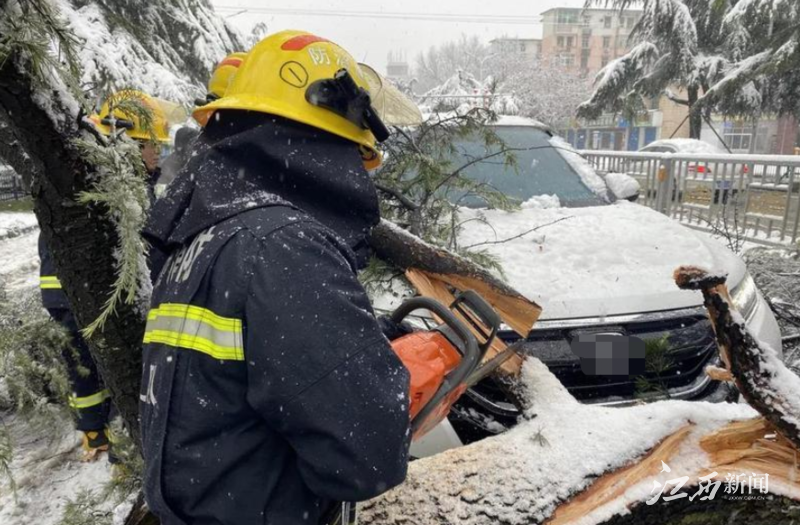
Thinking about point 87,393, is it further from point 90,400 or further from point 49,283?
point 49,283

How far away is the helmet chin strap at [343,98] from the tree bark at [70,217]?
628 millimetres

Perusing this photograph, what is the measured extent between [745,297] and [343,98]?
2671mm

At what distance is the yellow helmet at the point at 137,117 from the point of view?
1.63 metres

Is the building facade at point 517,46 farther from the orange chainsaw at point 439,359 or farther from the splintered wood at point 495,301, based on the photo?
the orange chainsaw at point 439,359

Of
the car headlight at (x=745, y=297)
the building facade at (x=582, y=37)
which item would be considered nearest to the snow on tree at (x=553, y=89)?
the building facade at (x=582, y=37)

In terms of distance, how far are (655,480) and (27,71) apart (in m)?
1.94

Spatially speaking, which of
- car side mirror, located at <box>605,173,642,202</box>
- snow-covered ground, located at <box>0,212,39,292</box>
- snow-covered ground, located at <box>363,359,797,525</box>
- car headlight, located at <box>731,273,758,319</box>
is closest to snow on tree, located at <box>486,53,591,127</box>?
snow-covered ground, located at <box>0,212,39,292</box>

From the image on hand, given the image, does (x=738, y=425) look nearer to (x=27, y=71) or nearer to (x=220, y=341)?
(x=220, y=341)

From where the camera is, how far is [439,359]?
1.43m

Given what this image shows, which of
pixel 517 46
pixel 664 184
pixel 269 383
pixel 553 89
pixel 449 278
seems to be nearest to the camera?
pixel 269 383

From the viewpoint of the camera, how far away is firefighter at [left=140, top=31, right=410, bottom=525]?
1005 millimetres

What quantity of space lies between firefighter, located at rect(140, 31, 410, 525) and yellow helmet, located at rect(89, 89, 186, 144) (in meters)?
0.57

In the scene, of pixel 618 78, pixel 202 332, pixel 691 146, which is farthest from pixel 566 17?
pixel 202 332

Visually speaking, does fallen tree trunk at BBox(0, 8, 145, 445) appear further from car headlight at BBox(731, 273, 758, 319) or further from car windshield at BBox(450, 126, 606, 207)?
car headlight at BBox(731, 273, 758, 319)
